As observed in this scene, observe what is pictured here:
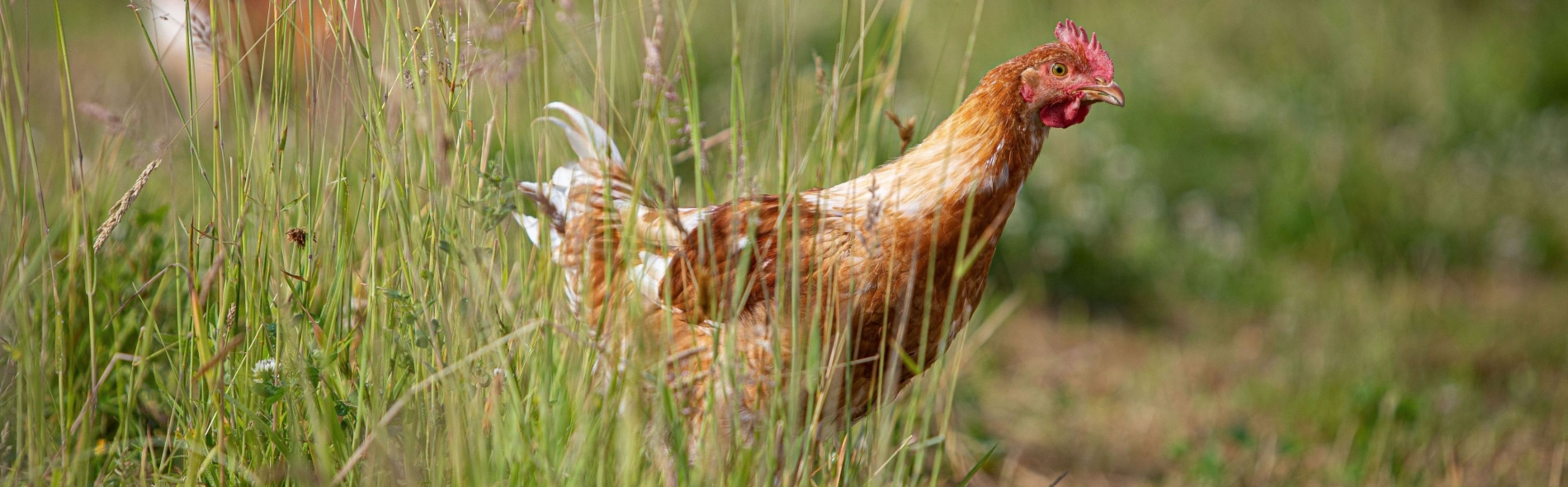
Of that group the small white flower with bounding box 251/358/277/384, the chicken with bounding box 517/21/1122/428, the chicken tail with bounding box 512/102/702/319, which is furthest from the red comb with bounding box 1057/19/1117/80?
the small white flower with bounding box 251/358/277/384

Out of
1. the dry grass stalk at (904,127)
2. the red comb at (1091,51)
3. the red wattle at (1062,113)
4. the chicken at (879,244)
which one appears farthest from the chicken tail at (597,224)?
the red comb at (1091,51)

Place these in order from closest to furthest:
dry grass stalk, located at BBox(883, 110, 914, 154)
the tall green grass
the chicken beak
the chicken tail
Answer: the tall green grass < the chicken tail < dry grass stalk, located at BBox(883, 110, 914, 154) < the chicken beak

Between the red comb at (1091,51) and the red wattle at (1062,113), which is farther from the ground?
the red comb at (1091,51)

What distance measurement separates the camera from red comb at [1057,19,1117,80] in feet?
7.17

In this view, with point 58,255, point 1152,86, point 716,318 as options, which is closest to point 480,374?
point 716,318

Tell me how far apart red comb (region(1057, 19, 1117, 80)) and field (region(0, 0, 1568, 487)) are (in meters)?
0.24

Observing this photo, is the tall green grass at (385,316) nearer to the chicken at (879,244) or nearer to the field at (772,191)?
the field at (772,191)

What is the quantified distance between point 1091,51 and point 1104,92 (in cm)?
12

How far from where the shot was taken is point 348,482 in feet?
5.09

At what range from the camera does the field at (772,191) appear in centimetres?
158

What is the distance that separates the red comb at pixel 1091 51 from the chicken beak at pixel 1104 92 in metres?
0.03

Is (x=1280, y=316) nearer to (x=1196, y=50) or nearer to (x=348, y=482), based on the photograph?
(x=1196, y=50)

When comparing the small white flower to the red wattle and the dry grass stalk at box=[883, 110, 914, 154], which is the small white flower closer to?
the dry grass stalk at box=[883, 110, 914, 154]

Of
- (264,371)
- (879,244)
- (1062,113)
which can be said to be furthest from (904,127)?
(264,371)
